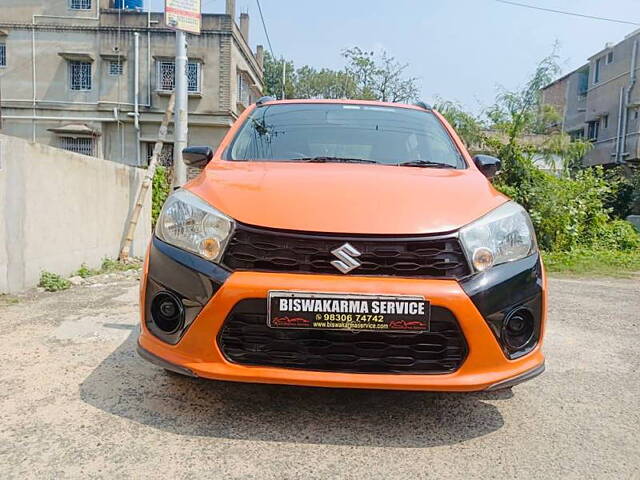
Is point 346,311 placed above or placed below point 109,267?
above

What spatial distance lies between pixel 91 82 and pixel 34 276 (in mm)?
18369

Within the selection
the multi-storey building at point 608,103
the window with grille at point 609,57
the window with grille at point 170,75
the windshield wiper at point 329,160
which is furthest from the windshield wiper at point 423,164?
the window with grille at point 609,57

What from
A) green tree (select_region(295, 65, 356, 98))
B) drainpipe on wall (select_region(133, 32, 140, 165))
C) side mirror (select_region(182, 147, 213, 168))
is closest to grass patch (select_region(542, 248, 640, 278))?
side mirror (select_region(182, 147, 213, 168))

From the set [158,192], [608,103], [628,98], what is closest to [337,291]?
[158,192]

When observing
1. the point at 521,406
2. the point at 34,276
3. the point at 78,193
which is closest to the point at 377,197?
the point at 521,406

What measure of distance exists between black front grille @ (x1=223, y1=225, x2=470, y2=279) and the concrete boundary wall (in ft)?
11.6

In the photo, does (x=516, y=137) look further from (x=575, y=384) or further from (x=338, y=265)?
(x=338, y=265)

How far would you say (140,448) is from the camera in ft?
6.59

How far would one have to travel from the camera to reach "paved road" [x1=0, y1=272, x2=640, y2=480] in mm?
1924

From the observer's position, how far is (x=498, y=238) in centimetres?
219

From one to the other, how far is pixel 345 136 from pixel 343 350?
1.57 metres

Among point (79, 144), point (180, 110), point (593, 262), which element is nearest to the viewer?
point (180, 110)

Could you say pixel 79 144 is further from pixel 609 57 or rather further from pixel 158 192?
pixel 609 57

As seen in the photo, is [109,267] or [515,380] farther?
[109,267]
